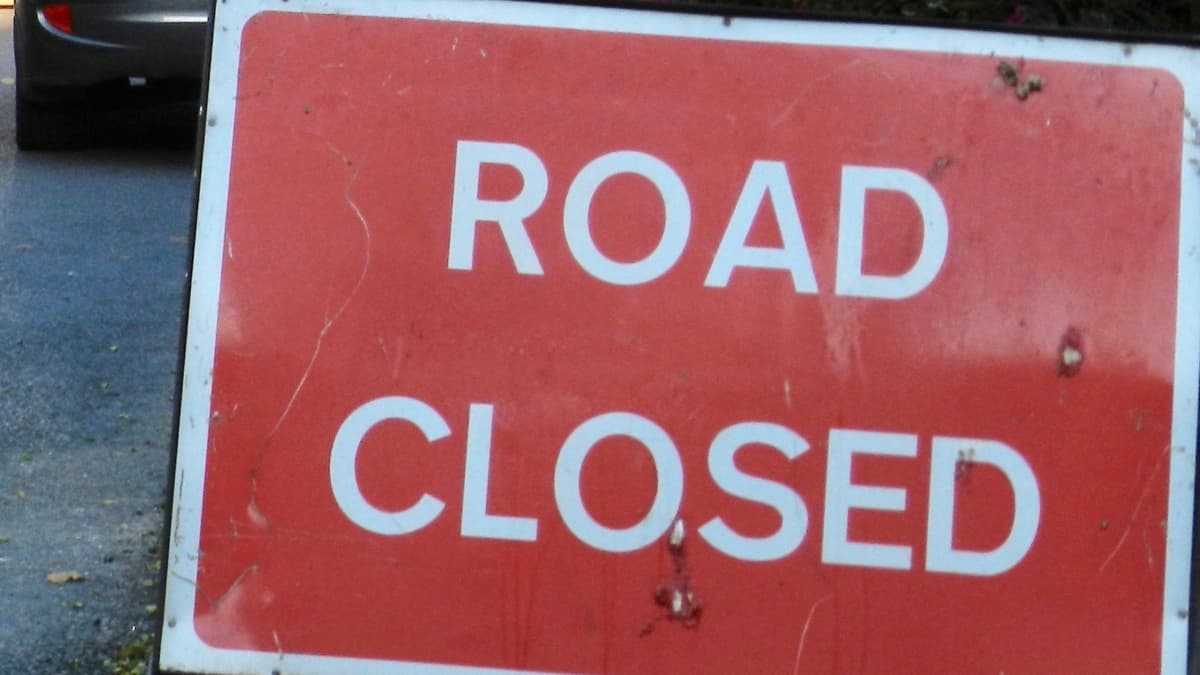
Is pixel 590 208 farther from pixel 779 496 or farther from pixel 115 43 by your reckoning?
pixel 115 43

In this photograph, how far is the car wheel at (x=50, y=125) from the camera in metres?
10.8

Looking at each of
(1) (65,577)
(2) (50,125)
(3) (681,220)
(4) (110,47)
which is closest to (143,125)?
(2) (50,125)

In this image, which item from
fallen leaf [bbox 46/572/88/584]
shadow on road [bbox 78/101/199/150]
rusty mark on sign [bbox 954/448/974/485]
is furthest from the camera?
shadow on road [bbox 78/101/199/150]

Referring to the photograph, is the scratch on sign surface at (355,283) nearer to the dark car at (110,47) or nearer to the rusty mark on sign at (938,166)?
the rusty mark on sign at (938,166)

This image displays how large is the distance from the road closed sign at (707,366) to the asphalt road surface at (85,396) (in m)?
0.60

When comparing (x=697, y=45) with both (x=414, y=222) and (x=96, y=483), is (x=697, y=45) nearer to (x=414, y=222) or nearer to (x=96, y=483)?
(x=414, y=222)

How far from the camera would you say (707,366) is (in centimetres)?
247

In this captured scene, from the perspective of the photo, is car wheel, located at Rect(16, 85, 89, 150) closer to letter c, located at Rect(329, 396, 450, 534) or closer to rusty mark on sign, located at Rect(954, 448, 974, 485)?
letter c, located at Rect(329, 396, 450, 534)

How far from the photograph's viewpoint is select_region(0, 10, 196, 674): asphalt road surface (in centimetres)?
427

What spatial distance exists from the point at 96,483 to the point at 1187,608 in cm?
342

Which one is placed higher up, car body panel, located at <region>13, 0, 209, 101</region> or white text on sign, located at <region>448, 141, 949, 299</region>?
car body panel, located at <region>13, 0, 209, 101</region>

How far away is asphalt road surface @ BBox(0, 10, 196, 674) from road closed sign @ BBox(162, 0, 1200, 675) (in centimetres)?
60

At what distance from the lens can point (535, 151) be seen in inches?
98.0

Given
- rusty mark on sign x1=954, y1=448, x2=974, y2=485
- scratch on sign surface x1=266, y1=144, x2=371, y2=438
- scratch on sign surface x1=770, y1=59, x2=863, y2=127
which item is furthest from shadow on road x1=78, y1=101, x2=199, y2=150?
rusty mark on sign x1=954, y1=448, x2=974, y2=485
